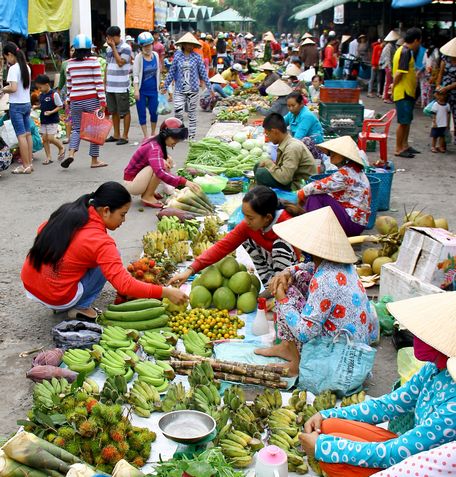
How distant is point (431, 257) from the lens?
4.67 m

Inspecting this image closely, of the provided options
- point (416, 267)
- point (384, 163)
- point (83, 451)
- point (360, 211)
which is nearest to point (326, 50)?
point (384, 163)

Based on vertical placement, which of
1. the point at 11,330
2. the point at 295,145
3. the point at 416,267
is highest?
the point at 295,145

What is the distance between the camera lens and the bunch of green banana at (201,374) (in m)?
3.76

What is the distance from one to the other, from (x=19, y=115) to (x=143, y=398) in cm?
625

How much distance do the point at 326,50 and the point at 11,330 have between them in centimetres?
1747

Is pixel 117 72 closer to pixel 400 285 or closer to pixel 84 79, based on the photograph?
Result: pixel 84 79

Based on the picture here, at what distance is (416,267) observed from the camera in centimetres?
482

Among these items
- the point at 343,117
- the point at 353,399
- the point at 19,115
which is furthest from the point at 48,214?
the point at 343,117

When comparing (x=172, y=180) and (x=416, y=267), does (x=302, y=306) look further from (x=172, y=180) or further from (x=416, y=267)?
(x=172, y=180)

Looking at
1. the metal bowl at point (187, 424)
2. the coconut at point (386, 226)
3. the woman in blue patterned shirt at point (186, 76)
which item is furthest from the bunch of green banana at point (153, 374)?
the woman in blue patterned shirt at point (186, 76)

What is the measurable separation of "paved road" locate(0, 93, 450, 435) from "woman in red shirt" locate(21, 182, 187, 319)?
1.45 feet

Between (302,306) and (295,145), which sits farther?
(295,145)

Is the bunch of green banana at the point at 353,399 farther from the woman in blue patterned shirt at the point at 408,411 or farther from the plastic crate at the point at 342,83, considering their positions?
the plastic crate at the point at 342,83

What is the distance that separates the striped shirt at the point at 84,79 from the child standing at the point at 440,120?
5171 millimetres
